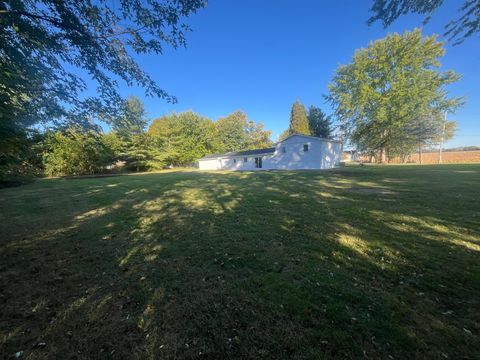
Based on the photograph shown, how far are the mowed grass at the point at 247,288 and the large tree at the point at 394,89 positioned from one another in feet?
88.3

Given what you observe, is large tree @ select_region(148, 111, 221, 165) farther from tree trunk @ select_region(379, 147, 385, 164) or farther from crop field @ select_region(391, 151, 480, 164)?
crop field @ select_region(391, 151, 480, 164)

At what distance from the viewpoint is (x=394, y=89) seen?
25.9 meters

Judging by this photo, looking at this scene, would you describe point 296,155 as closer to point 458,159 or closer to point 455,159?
point 458,159

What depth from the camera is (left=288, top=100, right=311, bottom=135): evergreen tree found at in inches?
1651

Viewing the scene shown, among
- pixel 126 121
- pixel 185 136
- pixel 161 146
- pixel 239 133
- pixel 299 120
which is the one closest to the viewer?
pixel 126 121

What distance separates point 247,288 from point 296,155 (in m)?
23.2

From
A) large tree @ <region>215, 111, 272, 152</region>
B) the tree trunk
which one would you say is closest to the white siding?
large tree @ <region>215, 111, 272, 152</region>

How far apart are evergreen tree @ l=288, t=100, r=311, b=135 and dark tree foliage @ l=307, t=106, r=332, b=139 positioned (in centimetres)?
99

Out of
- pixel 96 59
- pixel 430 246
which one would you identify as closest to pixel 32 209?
pixel 96 59

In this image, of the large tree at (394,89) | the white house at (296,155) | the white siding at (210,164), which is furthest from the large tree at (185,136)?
the large tree at (394,89)

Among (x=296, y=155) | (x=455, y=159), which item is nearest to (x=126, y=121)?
(x=296, y=155)

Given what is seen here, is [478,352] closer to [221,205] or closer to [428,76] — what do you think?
[221,205]

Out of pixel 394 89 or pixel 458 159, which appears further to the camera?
pixel 458 159

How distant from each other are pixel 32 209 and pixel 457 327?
433 inches
